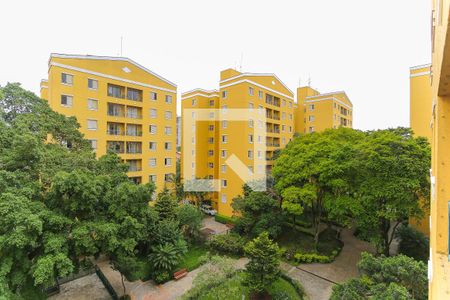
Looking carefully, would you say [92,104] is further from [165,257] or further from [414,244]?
[414,244]

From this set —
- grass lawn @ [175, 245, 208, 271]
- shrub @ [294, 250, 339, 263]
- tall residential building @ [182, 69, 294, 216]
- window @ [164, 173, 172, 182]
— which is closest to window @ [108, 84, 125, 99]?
window @ [164, 173, 172, 182]

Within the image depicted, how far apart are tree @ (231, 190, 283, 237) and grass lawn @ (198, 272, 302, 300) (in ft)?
16.5

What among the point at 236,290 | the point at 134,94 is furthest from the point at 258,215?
the point at 134,94

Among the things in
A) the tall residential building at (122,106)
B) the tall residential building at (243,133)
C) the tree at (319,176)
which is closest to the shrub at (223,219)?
the tall residential building at (243,133)

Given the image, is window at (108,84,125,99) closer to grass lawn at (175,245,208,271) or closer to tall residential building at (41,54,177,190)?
tall residential building at (41,54,177,190)

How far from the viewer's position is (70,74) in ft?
65.0

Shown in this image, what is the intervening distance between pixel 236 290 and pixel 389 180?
11020 mm

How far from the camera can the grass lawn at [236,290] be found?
1152cm

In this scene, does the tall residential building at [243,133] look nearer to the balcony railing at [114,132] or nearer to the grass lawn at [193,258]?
the grass lawn at [193,258]

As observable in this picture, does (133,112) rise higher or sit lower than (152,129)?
higher

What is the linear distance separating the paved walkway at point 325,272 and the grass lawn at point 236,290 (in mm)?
1153

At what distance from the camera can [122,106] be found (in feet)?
77.1

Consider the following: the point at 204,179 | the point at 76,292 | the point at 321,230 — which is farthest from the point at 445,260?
the point at 204,179

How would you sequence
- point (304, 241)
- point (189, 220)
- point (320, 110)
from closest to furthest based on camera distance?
point (304, 241) → point (189, 220) → point (320, 110)
